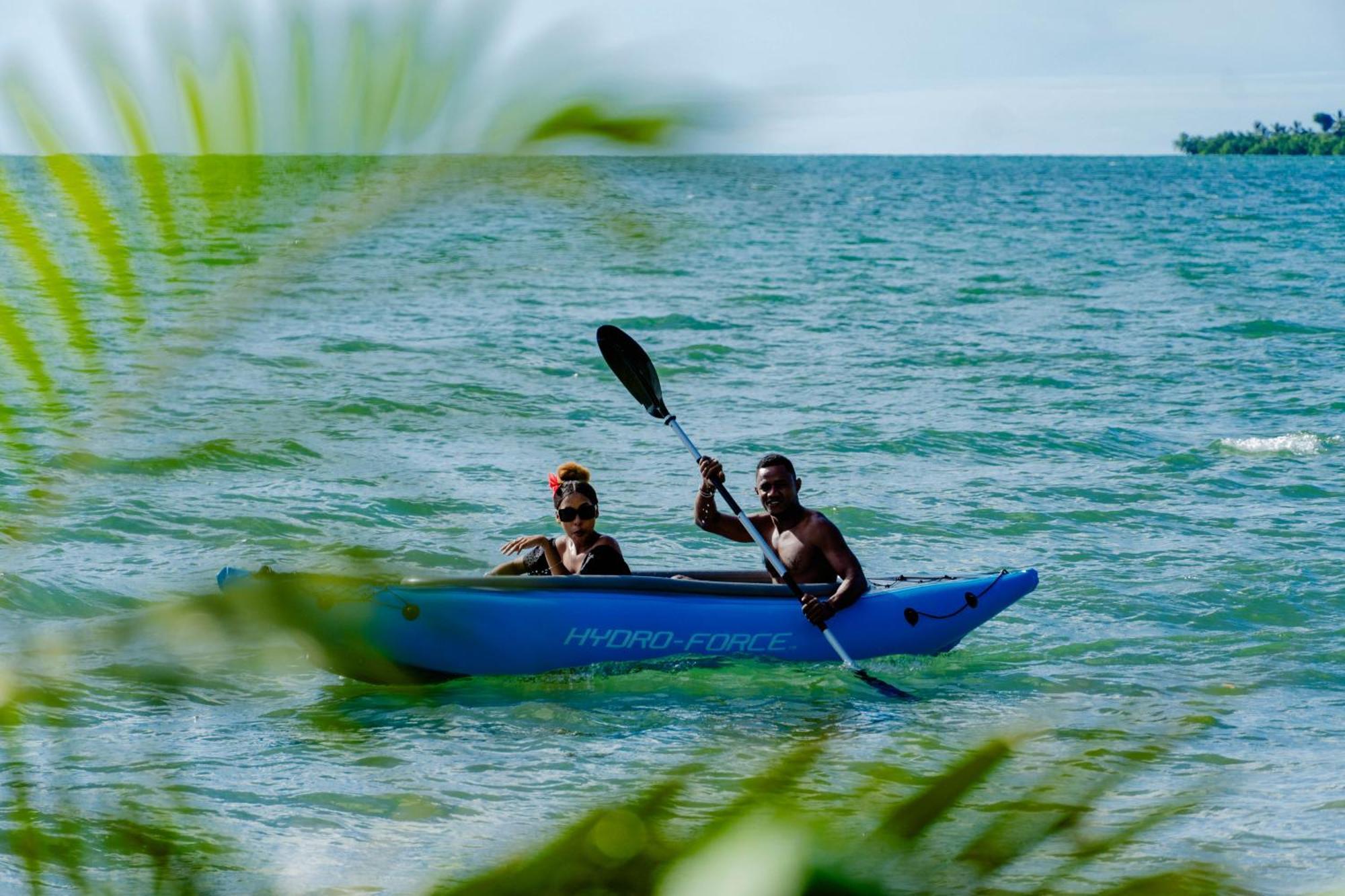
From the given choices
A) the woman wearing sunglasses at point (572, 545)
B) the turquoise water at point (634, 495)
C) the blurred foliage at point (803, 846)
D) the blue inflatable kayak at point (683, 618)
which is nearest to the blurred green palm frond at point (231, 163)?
the turquoise water at point (634, 495)

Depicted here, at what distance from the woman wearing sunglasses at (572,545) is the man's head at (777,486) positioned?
0.84 m

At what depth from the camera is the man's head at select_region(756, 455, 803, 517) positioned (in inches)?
317

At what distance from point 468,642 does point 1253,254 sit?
33.4 m

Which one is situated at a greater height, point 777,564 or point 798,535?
point 798,535

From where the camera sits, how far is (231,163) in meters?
1.75

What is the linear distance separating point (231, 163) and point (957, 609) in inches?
267

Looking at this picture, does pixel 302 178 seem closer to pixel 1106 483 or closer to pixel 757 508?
pixel 757 508

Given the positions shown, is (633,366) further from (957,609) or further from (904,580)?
(957,609)

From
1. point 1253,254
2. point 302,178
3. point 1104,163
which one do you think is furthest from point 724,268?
point 1104,163

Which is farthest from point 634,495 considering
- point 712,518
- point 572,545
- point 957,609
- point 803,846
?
point 803,846

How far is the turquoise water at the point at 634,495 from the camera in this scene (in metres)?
2.00

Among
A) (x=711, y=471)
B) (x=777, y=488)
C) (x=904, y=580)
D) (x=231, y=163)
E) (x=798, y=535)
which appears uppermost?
(x=231, y=163)

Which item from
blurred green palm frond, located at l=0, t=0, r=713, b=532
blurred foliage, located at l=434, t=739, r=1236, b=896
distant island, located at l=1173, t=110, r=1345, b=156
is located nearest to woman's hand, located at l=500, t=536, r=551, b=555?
distant island, located at l=1173, t=110, r=1345, b=156

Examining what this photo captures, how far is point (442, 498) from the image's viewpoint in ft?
39.6
